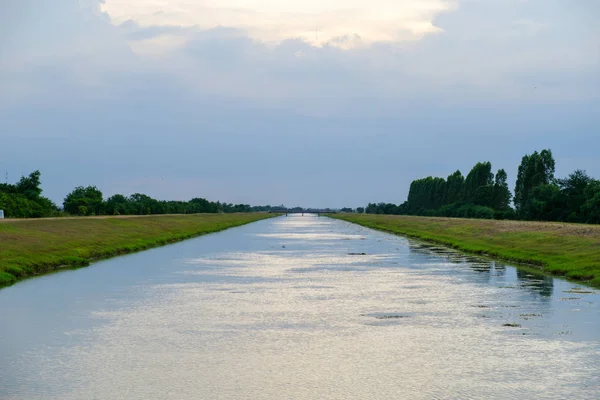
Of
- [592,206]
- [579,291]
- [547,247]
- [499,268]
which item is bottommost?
[579,291]

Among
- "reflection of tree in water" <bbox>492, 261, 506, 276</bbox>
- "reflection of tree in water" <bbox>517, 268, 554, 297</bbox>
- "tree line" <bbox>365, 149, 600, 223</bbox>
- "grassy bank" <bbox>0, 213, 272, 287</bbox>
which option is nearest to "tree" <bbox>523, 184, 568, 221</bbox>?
"tree line" <bbox>365, 149, 600, 223</bbox>

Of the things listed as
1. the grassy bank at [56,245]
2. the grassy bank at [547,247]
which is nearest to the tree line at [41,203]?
the grassy bank at [56,245]

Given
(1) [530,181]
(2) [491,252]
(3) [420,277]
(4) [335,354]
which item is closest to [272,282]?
(3) [420,277]

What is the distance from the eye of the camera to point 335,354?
16266 mm

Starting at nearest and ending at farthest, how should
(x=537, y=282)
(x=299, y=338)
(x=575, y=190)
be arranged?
(x=299, y=338), (x=537, y=282), (x=575, y=190)

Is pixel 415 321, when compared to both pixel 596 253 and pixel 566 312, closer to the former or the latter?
pixel 566 312

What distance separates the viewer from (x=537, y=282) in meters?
31.8

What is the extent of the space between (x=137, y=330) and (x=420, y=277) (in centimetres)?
1875

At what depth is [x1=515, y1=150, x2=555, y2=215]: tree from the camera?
103m

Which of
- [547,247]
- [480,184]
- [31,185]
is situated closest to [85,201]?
[31,185]

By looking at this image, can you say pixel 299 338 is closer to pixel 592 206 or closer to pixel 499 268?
pixel 499 268

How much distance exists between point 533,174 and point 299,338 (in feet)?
308

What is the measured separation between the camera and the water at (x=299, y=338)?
44.0 ft

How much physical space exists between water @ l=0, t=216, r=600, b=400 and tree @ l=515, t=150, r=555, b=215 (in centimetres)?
7278
